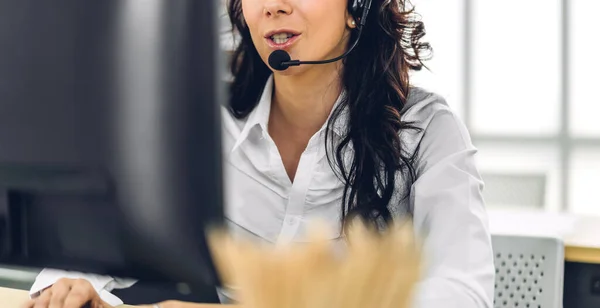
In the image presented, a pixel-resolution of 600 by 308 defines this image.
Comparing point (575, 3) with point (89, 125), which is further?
point (575, 3)

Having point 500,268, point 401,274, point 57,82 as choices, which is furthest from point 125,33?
point 500,268

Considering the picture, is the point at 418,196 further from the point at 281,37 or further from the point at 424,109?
the point at 281,37

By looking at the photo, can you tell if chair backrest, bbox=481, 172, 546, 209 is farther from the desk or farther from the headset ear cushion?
the desk

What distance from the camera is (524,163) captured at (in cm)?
514

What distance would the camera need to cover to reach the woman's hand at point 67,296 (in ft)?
2.54

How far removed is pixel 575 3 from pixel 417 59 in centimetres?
388

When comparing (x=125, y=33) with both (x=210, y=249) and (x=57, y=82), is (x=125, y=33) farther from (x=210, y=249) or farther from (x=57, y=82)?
(x=210, y=249)

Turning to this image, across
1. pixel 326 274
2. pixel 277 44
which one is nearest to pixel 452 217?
pixel 277 44


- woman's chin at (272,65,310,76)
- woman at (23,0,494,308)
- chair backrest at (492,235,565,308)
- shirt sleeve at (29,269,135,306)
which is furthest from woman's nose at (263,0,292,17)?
chair backrest at (492,235,565,308)

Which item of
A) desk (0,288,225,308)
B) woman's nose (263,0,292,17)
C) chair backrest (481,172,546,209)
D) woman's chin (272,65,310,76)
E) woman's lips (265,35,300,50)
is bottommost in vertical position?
chair backrest (481,172,546,209)

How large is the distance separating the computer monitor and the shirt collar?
731mm

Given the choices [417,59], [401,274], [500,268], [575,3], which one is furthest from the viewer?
[575,3]

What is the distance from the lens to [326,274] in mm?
361

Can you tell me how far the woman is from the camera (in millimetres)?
1121
